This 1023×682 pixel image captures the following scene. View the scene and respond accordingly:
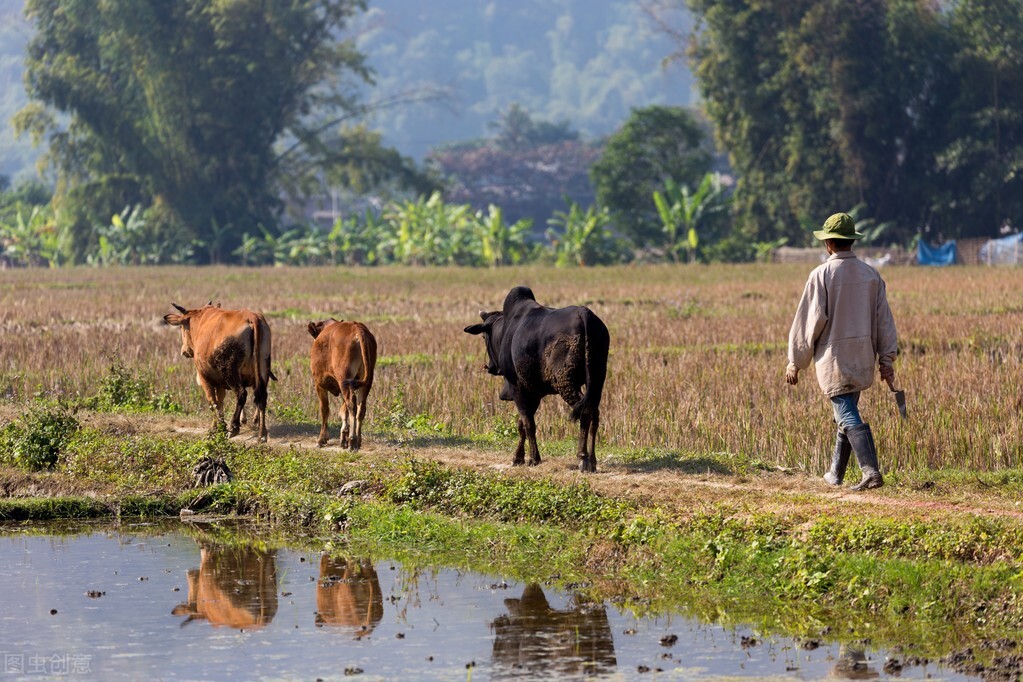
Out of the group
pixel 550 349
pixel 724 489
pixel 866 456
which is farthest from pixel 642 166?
pixel 866 456

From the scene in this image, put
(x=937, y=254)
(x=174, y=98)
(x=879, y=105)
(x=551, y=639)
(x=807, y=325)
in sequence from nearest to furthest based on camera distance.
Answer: (x=551, y=639)
(x=807, y=325)
(x=937, y=254)
(x=879, y=105)
(x=174, y=98)

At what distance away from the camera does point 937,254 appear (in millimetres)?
42250

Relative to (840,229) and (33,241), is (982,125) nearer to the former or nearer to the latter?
(33,241)

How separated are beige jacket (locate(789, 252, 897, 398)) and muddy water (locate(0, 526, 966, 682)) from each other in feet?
6.56

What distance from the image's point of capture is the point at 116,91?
55.3 meters

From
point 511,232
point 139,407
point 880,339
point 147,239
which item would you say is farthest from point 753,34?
point 880,339

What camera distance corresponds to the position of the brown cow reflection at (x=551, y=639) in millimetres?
6172

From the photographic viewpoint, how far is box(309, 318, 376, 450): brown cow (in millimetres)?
10773

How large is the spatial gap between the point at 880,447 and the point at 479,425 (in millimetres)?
3534

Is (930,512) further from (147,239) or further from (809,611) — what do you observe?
(147,239)

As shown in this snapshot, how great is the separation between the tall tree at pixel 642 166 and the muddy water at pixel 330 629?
39601mm

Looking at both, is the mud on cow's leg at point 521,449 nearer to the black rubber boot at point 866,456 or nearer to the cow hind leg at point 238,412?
the black rubber boot at point 866,456

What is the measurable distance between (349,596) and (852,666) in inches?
102

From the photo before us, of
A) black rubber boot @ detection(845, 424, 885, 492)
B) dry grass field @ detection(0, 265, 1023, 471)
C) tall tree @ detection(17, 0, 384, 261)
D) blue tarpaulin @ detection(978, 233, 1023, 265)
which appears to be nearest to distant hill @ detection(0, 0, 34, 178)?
tall tree @ detection(17, 0, 384, 261)
